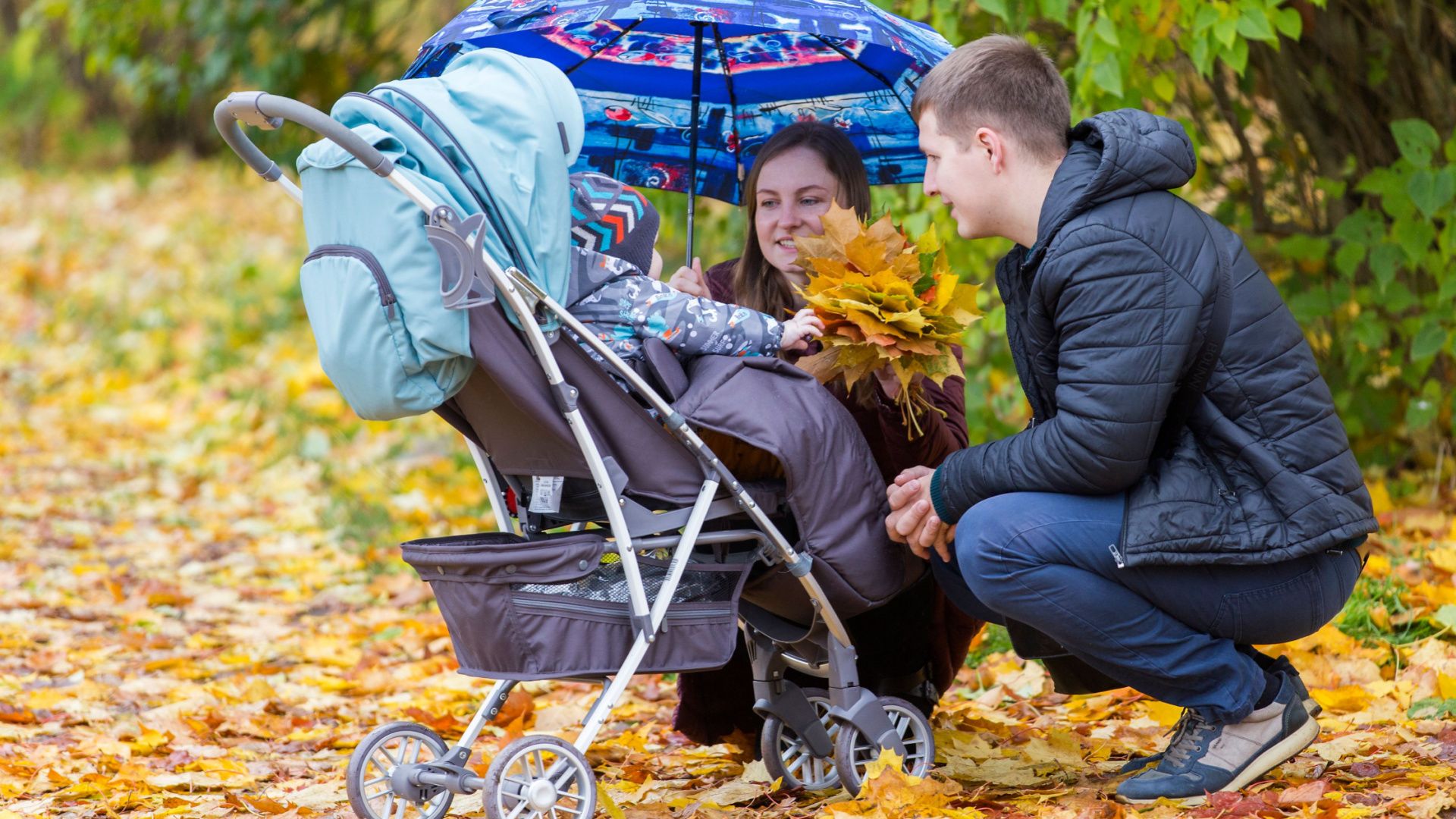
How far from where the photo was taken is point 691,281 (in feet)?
10.8

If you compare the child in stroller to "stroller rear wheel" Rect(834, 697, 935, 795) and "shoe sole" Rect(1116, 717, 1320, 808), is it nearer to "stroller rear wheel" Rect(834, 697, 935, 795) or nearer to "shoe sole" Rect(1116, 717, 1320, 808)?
"stroller rear wheel" Rect(834, 697, 935, 795)

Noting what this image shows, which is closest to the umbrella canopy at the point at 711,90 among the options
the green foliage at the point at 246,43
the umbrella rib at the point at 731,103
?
the umbrella rib at the point at 731,103

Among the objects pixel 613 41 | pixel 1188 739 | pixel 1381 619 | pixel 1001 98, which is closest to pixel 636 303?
pixel 1001 98

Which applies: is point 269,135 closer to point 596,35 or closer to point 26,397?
point 26,397

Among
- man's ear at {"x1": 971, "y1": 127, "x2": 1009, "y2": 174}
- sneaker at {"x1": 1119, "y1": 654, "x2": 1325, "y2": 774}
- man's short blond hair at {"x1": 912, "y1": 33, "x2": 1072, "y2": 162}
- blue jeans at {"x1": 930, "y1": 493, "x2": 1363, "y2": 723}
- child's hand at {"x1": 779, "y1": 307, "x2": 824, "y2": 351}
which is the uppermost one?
man's short blond hair at {"x1": 912, "y1": 33, "x2": 1072, "y2": 162}

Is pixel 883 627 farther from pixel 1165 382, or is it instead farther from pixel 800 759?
pixel 1165 382

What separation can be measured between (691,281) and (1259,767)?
156 cm

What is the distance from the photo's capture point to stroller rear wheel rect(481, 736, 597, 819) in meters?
2.50

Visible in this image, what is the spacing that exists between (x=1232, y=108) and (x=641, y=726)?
294 centimetres

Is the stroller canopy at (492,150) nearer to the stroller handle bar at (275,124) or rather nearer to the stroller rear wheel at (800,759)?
the stroller handle bar at (275,124)

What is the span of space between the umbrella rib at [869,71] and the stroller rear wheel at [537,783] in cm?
173

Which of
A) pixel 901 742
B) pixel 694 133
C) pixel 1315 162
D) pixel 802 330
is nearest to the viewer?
pixel 802 330

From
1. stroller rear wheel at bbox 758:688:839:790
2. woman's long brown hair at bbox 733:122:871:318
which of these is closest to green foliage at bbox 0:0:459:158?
woman's long brown hair at bbox 733:122:871:318

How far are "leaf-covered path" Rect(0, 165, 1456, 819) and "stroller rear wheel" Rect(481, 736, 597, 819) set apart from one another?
40 centimetres
